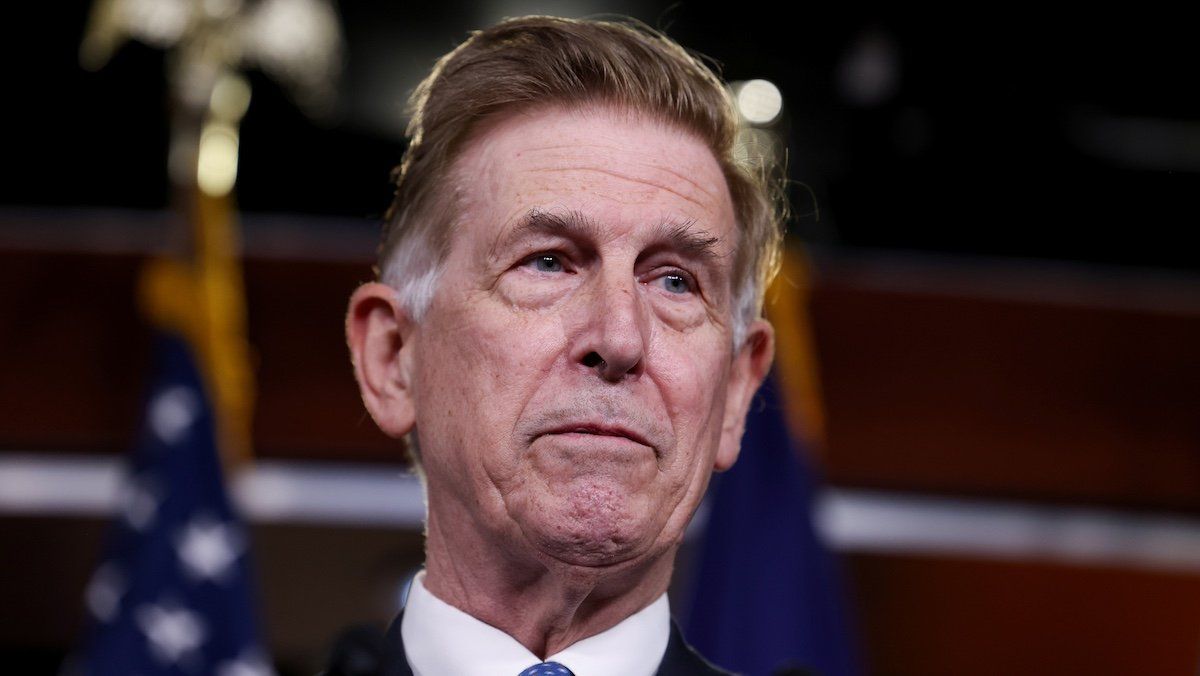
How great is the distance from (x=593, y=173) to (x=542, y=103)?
0.37 feet

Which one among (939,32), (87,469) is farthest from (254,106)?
(939,32)

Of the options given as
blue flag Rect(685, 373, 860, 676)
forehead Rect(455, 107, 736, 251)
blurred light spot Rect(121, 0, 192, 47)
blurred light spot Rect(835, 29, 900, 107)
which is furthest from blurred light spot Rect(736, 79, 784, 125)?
forehead Rect(455, 107, 736, 251)

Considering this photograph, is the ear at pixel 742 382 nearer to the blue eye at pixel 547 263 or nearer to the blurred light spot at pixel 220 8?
the blue eye at pixel 547 263

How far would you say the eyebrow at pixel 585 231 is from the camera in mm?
1254

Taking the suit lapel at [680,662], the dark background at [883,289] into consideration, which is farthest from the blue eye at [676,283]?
the dark background at [883,289]

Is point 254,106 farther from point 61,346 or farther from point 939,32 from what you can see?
point 939,32

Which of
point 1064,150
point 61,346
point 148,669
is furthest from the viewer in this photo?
point 1064,150

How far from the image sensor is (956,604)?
410cm

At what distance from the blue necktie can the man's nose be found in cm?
26

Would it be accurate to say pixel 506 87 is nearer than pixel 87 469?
Yes

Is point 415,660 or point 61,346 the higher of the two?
point 415,660

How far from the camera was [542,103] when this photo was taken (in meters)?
1.35

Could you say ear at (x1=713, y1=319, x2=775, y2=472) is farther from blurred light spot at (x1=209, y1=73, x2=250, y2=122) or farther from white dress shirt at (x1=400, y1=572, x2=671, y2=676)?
blurred light spot at (x1=209, y1=73, x2=250, y2=122)

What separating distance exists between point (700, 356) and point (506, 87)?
1.11 ft
